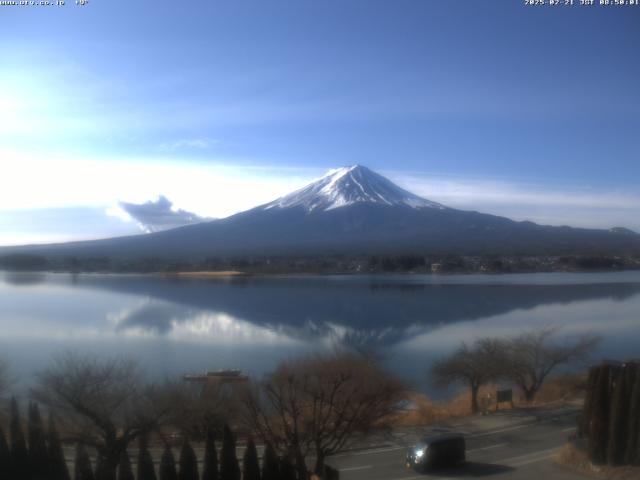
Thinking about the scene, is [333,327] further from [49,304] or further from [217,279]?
[217,279]

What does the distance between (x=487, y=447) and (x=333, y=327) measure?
593 cm

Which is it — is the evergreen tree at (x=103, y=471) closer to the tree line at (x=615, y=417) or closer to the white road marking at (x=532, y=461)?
the white road marking at (x=532, y=461)

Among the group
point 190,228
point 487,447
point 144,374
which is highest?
point 190,228

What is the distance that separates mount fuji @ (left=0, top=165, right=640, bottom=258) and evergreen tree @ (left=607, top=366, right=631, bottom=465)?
68.0 ft

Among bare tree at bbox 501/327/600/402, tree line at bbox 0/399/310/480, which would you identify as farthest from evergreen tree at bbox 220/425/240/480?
bare tree at bbox 501/327/600/402

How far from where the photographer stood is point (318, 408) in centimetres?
738

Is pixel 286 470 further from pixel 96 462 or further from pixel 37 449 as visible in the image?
pixel 37 449

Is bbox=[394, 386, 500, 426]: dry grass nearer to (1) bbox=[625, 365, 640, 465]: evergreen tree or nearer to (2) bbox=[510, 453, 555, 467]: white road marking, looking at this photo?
(2) bbox=[510, 453, 555, 467]: white road marking

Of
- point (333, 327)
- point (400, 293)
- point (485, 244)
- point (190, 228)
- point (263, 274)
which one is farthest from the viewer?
point (190, 228)

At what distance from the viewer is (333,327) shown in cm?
1298

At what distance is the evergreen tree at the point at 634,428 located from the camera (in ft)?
20.8

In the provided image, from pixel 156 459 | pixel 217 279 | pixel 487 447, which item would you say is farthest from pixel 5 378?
pixel 217 279

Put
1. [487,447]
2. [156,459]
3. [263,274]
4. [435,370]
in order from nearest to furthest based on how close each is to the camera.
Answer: [156,459] → [487,447] → [435,370] → [263,274]

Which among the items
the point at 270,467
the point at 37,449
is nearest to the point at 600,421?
the point at 270,467
